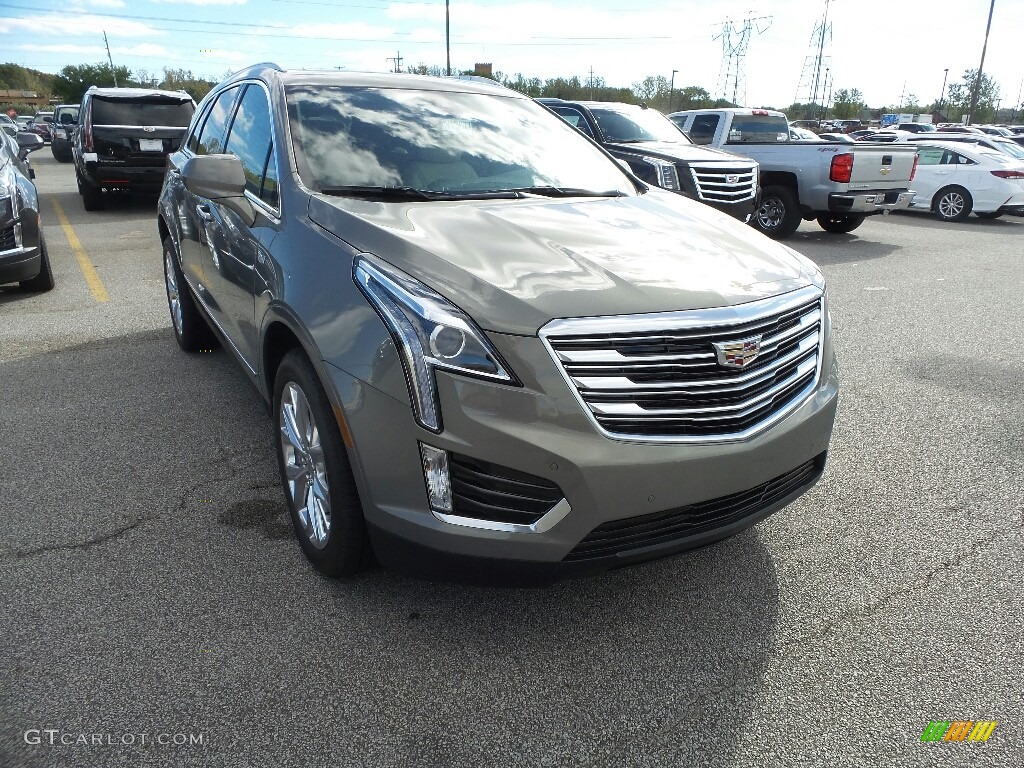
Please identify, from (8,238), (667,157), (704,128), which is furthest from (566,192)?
(704,128)

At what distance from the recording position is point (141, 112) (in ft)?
41.5

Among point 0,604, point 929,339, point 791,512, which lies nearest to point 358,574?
point 0,604

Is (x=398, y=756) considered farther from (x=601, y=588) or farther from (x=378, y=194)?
(x=378, y=194)

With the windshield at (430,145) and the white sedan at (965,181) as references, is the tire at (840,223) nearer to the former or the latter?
the white sedan at (965,181)

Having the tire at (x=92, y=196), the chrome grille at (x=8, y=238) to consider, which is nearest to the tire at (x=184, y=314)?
the chrome grille at (x=8, y=238)

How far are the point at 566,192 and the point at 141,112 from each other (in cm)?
1167

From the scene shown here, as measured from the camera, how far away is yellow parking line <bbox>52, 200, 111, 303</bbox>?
7379 millimetres

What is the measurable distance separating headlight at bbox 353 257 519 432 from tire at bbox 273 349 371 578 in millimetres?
432

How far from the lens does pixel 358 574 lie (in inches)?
110

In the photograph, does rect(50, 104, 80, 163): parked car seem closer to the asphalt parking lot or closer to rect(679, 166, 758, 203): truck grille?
rect(679, 166, 758, 203): truck grille

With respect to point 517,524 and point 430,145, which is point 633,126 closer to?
point 430,145

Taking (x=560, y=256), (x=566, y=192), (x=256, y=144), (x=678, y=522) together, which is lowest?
(x=678, y=522)

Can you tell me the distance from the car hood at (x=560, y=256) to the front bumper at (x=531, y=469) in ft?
0.60

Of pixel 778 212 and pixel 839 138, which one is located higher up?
pixel 839 138
